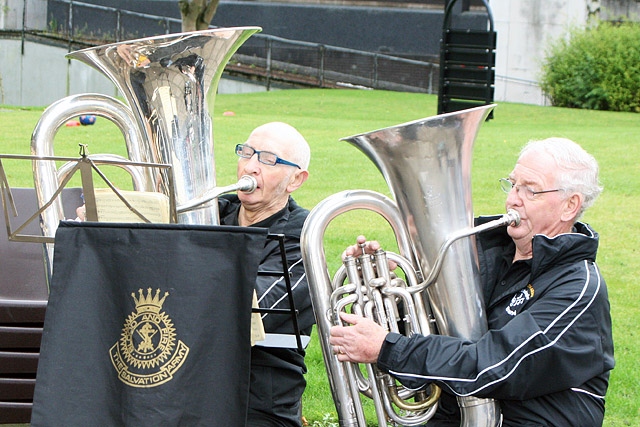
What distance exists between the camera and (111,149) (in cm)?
983

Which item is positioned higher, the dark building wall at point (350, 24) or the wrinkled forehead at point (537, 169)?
the dark building wall at point (350, 24)

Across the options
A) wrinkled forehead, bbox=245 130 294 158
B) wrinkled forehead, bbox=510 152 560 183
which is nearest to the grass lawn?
wrinkled forehead, bbox=245 130 294 158

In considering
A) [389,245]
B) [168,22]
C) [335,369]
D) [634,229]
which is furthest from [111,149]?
[168,22]

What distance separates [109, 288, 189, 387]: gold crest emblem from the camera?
2.56 m

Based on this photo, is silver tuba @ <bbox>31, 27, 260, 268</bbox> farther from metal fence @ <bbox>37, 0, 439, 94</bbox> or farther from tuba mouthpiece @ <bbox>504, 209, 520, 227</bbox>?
metal fence @ <bbox>37, 0, 439, 94</bbox>

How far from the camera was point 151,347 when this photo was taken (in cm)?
256

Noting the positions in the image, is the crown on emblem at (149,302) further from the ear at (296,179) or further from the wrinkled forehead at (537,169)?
the wrinkled forehead at (537,169)

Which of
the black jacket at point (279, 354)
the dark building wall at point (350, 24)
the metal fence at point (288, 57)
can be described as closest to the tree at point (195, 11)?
the metal fence at point (288, 57)

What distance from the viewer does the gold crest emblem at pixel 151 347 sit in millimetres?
2562

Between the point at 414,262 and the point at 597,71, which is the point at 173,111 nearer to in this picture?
the point at 414,262

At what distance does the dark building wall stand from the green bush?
130 inches

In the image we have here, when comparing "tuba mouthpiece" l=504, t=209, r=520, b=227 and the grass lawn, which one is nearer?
"tuba mouthpiece" l=504, t=209, r=520, b=227

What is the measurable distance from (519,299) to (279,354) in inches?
33.4

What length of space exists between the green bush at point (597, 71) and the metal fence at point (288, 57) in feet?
10.3
